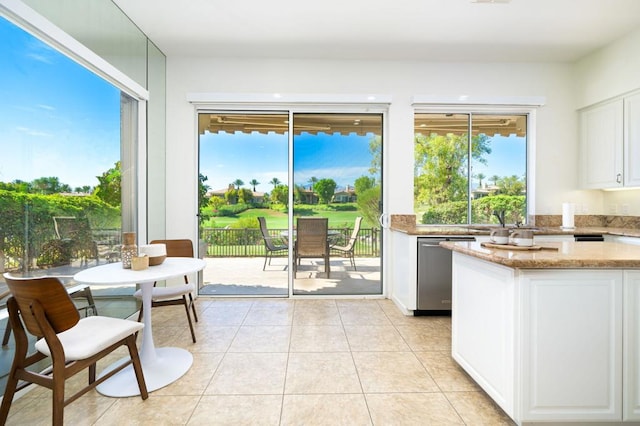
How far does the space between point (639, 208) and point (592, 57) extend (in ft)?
5.73

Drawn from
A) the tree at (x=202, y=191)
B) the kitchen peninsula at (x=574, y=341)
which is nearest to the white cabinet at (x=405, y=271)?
the kitchen peninsula at (x=574, y=341)

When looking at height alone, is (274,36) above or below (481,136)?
above

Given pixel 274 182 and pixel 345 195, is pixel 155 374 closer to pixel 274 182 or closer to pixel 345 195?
pixel 274 182

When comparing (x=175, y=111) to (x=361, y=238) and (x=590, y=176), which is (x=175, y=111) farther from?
(x=590, y=176)

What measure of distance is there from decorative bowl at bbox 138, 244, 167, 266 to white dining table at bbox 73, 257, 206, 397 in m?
0.04

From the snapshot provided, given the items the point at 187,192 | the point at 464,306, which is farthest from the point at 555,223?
the point at 187,192

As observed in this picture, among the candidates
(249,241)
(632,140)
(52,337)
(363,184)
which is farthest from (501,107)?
(52,337)

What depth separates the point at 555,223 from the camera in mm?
3826

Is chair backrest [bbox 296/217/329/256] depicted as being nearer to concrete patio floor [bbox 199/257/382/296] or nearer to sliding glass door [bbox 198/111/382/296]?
sliding glass door [bbox 198/111/382/296]

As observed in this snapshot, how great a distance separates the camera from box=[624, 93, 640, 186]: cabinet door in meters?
3.16

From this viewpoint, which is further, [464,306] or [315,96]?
[315,96]

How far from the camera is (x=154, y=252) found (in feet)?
7.32

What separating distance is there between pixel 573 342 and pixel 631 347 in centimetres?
27

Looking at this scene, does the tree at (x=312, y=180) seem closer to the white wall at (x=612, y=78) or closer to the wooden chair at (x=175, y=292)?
the wooden chair at (x=175, y=292)
